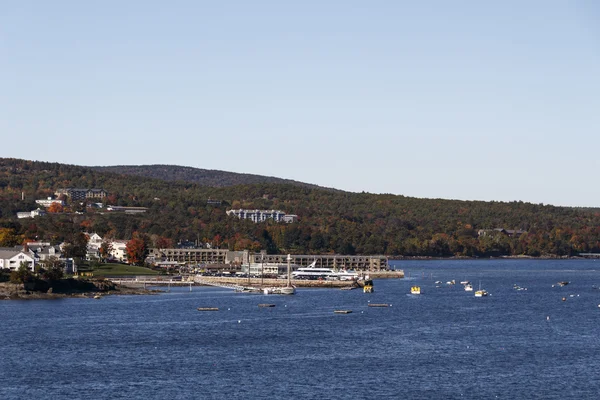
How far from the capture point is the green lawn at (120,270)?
403 ft

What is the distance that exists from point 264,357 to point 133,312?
2751 cm

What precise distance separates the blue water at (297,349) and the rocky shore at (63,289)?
13.0 ft

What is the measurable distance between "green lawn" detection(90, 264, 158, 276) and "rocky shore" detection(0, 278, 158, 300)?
15397 millimetres

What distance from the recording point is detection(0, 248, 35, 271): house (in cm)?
10238

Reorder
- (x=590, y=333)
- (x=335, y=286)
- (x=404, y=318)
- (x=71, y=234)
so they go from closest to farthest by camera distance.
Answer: (x=590, y=333)
(x=404, y=318)
(x=335, y=286)
(x=71, y=234)

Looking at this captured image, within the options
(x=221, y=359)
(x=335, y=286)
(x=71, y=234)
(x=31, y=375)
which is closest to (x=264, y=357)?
(x=221, y=359)

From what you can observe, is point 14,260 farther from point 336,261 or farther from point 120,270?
point 336,261

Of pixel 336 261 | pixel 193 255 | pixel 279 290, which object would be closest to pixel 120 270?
pixel 279 290

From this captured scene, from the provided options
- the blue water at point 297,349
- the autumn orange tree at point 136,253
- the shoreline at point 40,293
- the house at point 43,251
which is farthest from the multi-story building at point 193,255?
the blue water at point 297,349

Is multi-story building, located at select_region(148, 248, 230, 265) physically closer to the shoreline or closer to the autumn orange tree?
the autumn orange tree

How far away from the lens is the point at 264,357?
188ft

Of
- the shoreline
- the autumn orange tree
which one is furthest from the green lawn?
the shoreline

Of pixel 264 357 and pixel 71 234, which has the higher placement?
pixel 71 234

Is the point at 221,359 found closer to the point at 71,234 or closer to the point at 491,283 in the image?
the point at 491,283
